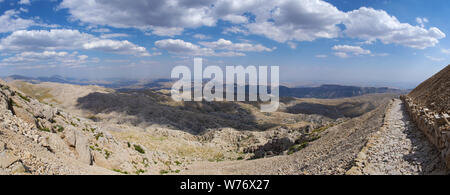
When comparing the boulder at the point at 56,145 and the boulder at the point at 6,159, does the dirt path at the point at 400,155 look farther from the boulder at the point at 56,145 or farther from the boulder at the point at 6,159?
the boulder at the point at 56,145

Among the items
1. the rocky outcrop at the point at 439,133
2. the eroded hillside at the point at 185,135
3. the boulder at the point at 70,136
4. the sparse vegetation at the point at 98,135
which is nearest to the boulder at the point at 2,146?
the eroded hillside at the point at 185,135

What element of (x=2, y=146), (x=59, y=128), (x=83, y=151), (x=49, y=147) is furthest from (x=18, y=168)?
(x=59, y=128)

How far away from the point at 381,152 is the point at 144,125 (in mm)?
76771

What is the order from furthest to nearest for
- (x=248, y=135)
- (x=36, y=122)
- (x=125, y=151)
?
(x=248, y=135)
(x=125, y=151)
(x=36, y=122)

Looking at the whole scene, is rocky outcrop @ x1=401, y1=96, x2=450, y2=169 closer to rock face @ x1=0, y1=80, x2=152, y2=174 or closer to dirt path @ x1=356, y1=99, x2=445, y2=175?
dirt path @ x1=356, y1=99, x2=445, y2=175

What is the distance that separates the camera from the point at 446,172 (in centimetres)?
986

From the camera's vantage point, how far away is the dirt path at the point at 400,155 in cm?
1130

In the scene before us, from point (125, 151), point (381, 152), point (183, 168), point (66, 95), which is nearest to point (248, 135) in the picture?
point (183, 168)

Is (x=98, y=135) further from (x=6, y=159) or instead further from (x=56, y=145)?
(x=6, y=159)

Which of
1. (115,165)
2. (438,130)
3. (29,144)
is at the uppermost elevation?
(438,130)

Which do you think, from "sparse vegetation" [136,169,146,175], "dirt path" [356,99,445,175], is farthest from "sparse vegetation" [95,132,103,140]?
"dirt path" [356,99,445,175]

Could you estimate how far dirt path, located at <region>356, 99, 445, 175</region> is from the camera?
11297 mm
